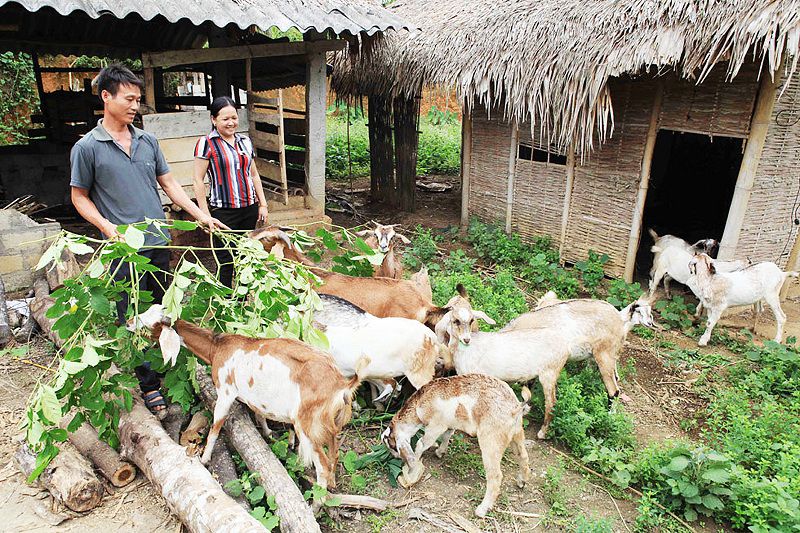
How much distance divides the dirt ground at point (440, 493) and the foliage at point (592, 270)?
244cm

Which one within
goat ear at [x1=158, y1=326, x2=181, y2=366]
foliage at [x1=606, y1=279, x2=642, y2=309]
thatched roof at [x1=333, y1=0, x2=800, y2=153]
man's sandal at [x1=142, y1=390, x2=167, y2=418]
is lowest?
foliage at [x1=606, y1=279, x2=642, y2=309]

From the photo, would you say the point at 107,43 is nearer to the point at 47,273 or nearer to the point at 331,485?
the point at 47,273

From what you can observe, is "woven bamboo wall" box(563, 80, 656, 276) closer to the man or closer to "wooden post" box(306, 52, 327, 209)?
"wooden post" box(306, 52, 327, 209)

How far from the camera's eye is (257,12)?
6.77 metres

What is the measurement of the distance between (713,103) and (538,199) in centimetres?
284

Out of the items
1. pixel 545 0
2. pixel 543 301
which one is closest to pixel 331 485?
pixel 543 301

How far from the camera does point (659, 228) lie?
10391mm

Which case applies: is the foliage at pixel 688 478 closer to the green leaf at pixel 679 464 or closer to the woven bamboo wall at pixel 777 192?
the green leaf at pixel 679 464

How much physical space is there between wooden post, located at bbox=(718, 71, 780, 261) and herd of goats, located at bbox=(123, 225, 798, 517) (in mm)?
2669

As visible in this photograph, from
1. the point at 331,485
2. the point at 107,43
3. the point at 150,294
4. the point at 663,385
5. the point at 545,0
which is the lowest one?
the point at 663,385

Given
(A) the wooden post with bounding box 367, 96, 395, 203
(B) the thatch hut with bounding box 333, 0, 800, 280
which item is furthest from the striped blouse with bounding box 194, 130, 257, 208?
(A) the wooden post with bounding box 367, 96, 395, 203

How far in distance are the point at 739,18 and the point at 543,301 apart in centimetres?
348

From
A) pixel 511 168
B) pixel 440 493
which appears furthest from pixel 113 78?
pixel 511 168

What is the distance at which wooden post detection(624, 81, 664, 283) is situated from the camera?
7230 mm
